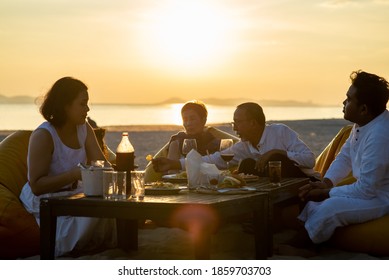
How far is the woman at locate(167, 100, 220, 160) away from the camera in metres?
6.93

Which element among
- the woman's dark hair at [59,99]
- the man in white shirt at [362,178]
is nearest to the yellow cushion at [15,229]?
the woman's dark hair at [59,99]

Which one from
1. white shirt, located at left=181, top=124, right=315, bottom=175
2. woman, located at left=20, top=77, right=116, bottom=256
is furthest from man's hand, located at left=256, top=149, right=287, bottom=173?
woman, located at left=20, top=77, right=116, bottom=256

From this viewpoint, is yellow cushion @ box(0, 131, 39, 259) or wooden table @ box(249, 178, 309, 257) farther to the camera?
yellow cushion @ box(0, 131, 39, 259)

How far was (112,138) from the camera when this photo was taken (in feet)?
65.8

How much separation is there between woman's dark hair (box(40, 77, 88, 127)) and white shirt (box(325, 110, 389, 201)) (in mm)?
1961

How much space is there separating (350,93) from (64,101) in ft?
6.62

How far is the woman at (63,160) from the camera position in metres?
5.04

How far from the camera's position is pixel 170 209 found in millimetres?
3990

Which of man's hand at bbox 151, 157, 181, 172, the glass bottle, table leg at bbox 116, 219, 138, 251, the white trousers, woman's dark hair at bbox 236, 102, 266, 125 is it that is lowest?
table leg at bbox 116, 219, 138, 251

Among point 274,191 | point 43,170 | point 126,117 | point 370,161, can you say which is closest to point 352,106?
point 370,161

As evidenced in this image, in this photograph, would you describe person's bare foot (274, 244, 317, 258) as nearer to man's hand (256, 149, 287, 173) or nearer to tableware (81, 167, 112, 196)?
man's hand (256, 149, 287, 173)

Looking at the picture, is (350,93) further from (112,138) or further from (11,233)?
(112,138)

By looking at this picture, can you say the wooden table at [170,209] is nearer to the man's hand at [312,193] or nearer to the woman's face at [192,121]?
the man's hand at [312,193]

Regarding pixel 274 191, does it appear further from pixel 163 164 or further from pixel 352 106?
pixel 163 164
